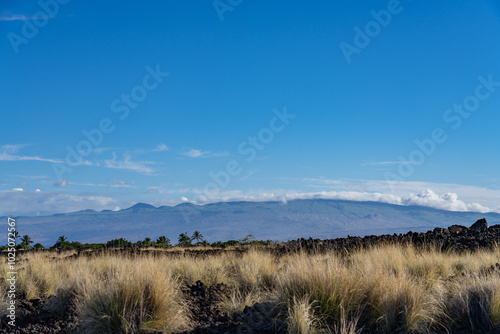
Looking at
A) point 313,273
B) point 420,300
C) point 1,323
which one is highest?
point 313,273

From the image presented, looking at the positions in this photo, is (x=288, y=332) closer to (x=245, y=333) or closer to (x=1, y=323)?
(x=245, y=333)

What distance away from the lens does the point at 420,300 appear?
18.9 ft

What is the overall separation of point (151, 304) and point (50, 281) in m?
6.06

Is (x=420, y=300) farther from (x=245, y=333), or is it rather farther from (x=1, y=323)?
(x=1, y=323)

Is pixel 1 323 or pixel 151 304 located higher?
pixel 151 304

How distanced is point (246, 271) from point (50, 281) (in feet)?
17.5

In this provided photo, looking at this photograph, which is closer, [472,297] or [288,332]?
[288,332]

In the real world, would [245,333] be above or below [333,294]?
below

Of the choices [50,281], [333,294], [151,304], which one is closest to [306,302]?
[333,294]

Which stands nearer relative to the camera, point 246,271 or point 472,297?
point 472,297

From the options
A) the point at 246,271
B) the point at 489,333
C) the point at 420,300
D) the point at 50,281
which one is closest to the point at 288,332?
the point at 420,300

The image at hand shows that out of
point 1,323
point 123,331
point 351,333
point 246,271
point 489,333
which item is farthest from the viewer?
point 246,271

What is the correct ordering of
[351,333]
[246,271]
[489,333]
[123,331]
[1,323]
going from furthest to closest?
[246,271] < [1,323] < [123,331] < [489,333] < [351,333]

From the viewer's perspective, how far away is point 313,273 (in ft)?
20.3
